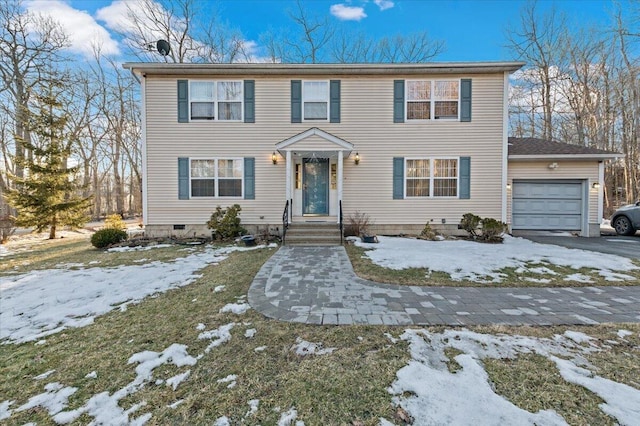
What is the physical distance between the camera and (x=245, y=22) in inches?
688

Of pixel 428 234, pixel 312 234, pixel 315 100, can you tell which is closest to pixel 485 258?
pixel 428 234

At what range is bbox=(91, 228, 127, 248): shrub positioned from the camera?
8.58 metres

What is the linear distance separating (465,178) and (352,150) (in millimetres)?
4194

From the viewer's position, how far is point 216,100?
9.60 metres

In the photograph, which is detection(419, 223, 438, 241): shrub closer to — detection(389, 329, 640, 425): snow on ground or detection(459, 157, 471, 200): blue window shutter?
detection(459, 157, 471, 200): blue window shutter

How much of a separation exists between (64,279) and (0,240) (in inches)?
363

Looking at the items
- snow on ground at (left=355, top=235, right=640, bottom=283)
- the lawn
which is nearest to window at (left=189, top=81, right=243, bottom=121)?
snow on ground at (left=355, top=235, right=640, bottom=283)

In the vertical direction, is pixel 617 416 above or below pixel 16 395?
above

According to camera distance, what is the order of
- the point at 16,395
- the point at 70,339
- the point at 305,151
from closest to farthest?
the point at 16,395
the point at 70,339
the point at 305,151

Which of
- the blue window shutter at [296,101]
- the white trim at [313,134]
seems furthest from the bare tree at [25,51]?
the white trim at [313,134]

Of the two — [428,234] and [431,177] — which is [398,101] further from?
[428,234]

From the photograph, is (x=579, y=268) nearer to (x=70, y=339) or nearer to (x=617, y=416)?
(x=617, y=416)

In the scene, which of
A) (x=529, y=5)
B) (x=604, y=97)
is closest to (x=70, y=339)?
(x=529, y=5)

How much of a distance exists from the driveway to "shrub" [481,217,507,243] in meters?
1.39
